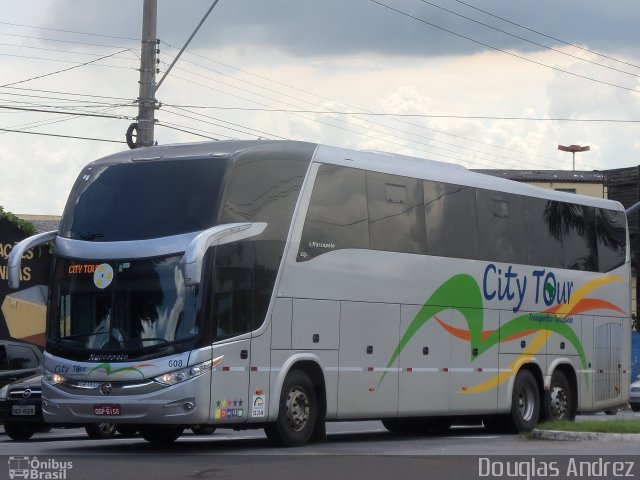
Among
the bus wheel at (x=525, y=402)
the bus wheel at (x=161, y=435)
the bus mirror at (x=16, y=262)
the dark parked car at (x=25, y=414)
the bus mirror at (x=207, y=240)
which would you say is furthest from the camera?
Answer: the bus wheel at (x=525, y=402)

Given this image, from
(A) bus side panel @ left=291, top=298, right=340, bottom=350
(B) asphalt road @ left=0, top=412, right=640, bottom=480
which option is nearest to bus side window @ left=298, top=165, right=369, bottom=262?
(A) bus side panel @ left=291, top=298, right=340, bottom=350

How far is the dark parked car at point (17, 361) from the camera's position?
2294cm

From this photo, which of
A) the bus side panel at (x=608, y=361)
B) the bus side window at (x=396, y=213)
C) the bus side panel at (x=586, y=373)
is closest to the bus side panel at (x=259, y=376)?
the bus side window at (x=396, y=213)

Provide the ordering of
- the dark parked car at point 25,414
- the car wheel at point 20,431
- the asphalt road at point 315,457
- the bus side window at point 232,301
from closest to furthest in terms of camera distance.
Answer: the asphalt road at point 315,457
the bus side window at point 232,301
the dark parked car at point 25,414
the car wheel at point 20,431

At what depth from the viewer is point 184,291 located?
16.1m

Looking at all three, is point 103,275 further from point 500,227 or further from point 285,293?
point 500,227

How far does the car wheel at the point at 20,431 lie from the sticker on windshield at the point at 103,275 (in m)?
5.38

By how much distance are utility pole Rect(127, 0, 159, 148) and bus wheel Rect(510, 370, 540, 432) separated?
358 inches

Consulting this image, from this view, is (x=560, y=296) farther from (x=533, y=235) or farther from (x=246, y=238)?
(x=246, y=238)

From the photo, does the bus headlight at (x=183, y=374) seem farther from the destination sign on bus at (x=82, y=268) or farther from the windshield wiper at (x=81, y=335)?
the destination sign on bus at (x=82, y=268)

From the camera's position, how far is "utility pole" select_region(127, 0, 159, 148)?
26375 mm

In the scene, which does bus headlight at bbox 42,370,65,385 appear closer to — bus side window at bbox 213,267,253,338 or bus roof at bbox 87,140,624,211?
bus side window at bbox 213,267,253,338

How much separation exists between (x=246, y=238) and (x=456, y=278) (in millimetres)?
5174

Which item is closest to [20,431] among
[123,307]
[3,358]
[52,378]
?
[3,358]
